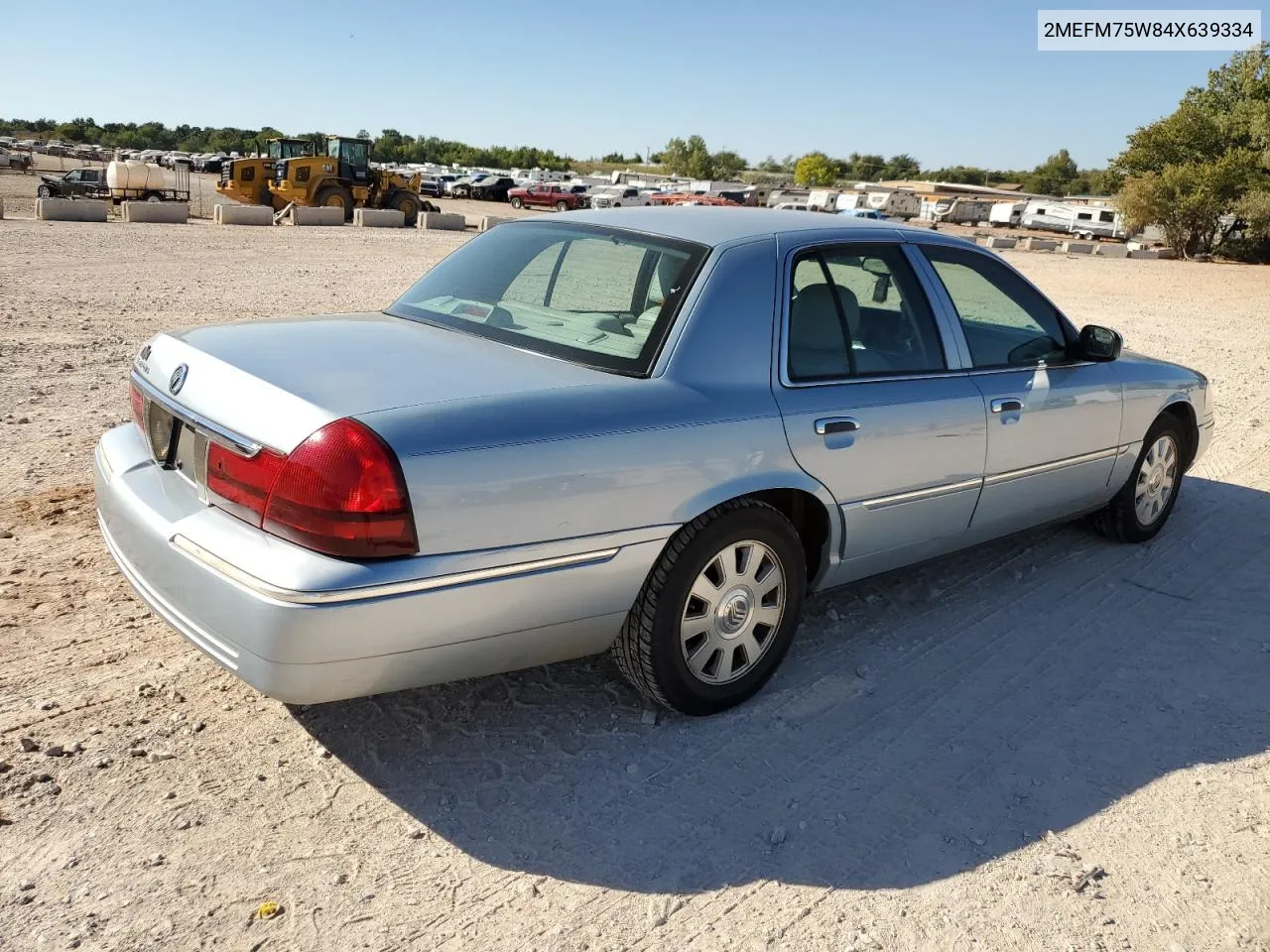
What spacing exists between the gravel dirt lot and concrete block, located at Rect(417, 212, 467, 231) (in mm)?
26133

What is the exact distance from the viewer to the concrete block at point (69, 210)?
23.3 meters

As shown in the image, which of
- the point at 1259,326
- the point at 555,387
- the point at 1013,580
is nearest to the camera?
the point at 555,387

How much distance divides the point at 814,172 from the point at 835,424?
124234 millimetres

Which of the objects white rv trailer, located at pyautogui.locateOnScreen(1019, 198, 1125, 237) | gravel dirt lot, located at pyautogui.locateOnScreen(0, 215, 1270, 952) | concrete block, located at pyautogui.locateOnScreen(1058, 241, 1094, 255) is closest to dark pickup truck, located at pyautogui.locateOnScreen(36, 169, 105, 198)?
gravel dirt lot, located at pyautogui.locateOnScreen(0, 215, 1270, 952)

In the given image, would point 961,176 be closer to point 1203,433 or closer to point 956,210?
point 956,210

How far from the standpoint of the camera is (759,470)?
3.38 m

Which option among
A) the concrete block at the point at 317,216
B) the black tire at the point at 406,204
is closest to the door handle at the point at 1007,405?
the concrete block at the point at 317,216

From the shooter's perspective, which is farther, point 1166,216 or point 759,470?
point 1166,216

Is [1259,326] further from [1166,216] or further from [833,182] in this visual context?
[833,182]

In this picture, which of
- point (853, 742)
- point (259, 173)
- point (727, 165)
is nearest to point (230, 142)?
point (727, 165)

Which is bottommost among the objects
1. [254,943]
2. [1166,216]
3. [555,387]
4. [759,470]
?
[254,943]

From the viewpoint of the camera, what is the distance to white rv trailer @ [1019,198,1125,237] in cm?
5556

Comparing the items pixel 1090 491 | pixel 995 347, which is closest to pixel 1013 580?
pixel 1090 491

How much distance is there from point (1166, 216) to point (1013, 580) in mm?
40713
